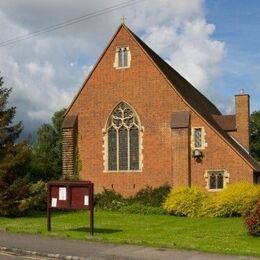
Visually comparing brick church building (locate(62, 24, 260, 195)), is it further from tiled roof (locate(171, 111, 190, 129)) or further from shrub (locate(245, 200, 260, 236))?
shrub (locate(245, 200, 260, 236))

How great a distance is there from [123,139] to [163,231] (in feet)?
54.5

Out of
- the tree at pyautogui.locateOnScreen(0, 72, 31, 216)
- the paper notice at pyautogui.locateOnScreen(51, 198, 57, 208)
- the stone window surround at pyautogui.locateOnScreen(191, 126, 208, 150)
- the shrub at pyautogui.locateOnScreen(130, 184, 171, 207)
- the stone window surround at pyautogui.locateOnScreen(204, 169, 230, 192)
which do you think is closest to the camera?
the paper notice at pyautogui.locateOnScreen(51, 198, 57, 208)

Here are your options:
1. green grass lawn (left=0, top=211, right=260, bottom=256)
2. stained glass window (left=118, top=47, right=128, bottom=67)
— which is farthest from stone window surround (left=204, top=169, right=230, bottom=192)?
stained glass window (left=118, top=47, right=128, bottom=67)

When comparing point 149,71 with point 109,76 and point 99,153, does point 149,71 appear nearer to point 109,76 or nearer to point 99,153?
point 109,76

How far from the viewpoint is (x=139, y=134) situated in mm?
36312

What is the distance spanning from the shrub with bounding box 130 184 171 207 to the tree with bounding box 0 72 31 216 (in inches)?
335

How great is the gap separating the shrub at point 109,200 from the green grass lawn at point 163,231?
15.4 feet

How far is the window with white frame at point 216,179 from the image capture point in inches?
1307

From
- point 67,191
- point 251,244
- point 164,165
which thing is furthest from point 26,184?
point 251,244

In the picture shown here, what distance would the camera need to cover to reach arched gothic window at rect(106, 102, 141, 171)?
120ft

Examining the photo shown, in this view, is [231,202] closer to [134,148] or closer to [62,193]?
[134,148]

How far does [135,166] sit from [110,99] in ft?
16.0

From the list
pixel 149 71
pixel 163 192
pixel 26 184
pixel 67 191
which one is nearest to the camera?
pixel 67 191

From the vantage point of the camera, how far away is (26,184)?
2722 centimetres
